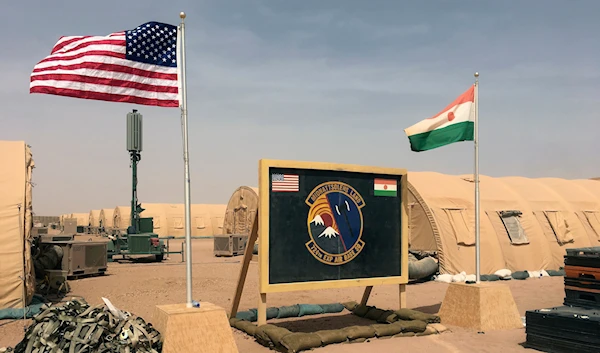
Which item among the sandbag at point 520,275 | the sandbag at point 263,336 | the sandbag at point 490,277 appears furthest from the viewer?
the sandbag at point 520,275

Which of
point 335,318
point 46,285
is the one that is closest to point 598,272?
point 335,318

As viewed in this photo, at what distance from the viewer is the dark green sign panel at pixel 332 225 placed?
9.34 metres

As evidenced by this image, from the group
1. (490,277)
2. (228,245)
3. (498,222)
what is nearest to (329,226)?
(490,277)

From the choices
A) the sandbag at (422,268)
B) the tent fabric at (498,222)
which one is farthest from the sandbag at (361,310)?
the tent fabric at (498,222)

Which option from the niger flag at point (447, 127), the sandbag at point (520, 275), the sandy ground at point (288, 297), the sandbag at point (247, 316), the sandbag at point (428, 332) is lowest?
the sandbag at point (520, 275)

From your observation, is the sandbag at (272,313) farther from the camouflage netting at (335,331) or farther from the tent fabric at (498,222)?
the tent fabric at (498,222)

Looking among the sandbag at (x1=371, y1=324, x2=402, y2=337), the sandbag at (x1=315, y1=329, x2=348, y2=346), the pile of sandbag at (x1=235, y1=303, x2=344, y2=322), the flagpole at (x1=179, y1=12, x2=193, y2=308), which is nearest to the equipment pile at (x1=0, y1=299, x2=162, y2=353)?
the flagpole at (x1=179, y1=12, x2=193, y2=308)

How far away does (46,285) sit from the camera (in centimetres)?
1408

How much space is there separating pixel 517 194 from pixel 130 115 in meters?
20.0

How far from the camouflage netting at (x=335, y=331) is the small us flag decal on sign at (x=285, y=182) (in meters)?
2.45

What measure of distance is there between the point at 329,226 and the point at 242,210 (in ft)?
78.8

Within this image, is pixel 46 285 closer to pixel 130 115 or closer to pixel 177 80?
pixel 177 80

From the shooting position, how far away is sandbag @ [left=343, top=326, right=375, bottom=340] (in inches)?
359

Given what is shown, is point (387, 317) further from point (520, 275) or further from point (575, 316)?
point (520, 275)
